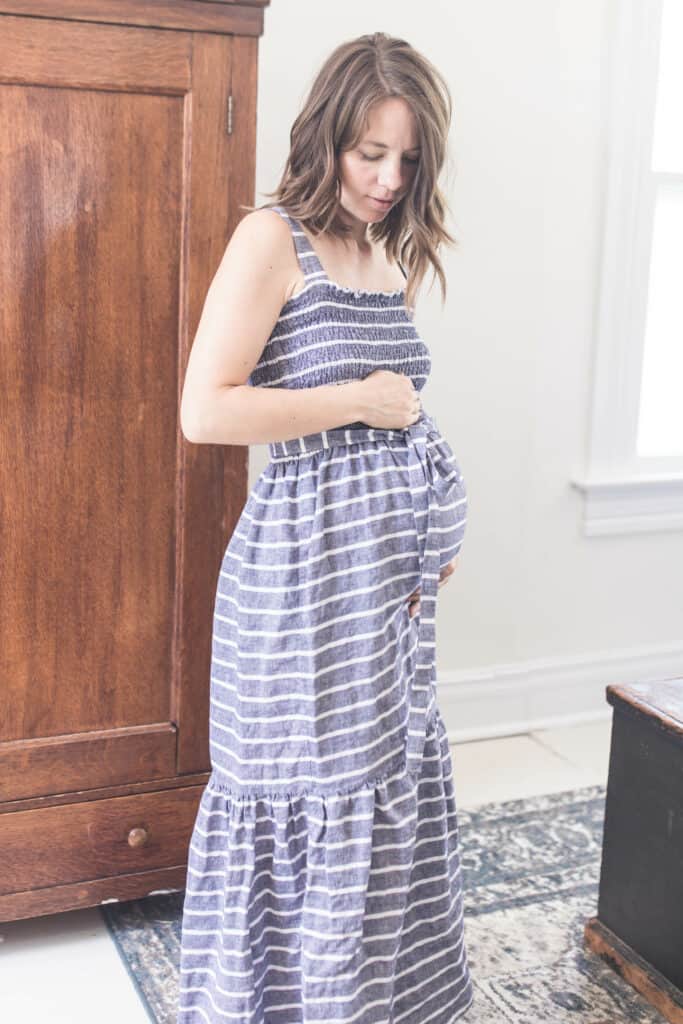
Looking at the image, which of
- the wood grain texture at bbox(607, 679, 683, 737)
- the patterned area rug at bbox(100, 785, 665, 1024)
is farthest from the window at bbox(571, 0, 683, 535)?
the wood grain texture at bbox(607, 679, 683, 737)

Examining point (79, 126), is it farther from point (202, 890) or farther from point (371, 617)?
point (202, 890)

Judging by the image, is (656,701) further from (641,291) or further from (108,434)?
(641,291)

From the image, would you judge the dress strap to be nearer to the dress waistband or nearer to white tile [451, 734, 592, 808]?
the dress waistband

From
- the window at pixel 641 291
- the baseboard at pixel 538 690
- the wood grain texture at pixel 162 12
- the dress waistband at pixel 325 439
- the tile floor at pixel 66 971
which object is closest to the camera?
the dress waistband at pixel 325 439

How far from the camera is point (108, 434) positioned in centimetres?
217

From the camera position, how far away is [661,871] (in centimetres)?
221

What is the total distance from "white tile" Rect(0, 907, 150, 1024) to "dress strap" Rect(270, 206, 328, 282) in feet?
4.37

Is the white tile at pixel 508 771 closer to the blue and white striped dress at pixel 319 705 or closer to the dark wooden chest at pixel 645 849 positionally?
the dark wooden chest at pixel 645 849

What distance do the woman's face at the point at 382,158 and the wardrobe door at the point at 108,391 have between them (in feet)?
1.26

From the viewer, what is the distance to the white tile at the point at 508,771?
3.09 meters

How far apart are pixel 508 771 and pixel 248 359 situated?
182 centimetres

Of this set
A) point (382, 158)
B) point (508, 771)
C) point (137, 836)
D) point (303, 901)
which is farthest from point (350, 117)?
point (508, 771)

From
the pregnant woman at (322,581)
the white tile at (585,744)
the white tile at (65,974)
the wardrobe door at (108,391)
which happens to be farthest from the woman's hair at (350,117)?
the white tile at (585,744)

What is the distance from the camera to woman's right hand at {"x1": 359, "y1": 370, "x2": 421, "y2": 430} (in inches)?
72.2
